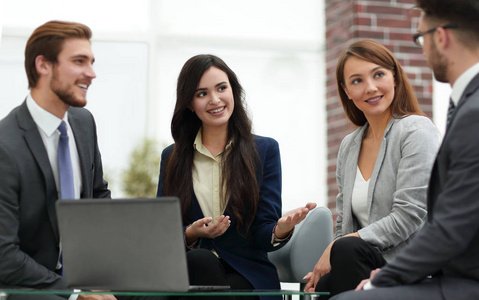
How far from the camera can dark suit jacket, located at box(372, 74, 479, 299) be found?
1.66m

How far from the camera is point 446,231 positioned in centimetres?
167

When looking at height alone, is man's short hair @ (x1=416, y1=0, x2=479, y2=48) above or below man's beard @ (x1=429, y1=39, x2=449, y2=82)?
above

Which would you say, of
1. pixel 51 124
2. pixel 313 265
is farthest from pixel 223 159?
pixel 51 124

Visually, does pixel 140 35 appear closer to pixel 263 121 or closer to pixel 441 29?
pixel 263 121

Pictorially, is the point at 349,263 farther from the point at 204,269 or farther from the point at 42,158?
the point at 42,158

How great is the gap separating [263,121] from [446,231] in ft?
17.8

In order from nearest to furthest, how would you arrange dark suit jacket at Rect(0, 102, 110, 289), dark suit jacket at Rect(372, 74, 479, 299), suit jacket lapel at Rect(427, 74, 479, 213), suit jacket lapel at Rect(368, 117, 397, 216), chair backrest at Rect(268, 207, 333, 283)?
dark suit jacket at Rect(372, 74, 479, 299) < suit jacket lapel at Rect(427, 74, 479, 213) < dark suit jacket at Rect(0, 102, 110, 289) < suit jacket lapel at Rect(368, 117, 397, 216) < chair backrest at Rect(268, 207, 333, 283)

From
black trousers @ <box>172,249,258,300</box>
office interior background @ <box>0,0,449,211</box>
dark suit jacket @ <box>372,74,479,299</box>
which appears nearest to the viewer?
dark suit jacket @ <box>372,74,479,299</box>

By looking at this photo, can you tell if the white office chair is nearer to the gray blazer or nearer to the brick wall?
the gray blazer

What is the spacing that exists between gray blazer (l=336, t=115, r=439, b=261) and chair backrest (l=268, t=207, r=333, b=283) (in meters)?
0.06

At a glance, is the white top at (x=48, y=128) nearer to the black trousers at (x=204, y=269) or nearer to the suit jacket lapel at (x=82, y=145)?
the suit jacket lapel at (x=82, y=145)

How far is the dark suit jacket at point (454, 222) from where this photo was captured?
5.45ft

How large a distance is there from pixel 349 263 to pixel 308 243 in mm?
453

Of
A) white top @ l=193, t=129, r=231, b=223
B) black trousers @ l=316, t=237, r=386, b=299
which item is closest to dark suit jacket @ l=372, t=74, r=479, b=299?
black trousers @ l=316, t=237, r=386, b=299
